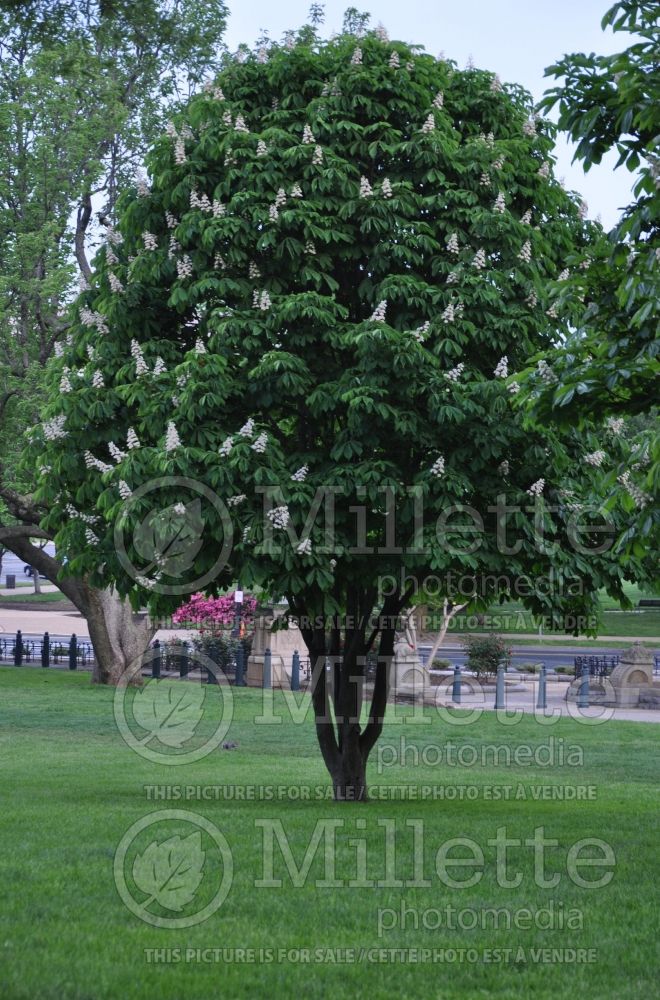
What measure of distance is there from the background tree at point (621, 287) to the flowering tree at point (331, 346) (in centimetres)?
183

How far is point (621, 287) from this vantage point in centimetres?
700

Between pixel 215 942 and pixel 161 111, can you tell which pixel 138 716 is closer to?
pixel 161 111

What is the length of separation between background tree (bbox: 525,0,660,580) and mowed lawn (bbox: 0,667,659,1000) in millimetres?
2452

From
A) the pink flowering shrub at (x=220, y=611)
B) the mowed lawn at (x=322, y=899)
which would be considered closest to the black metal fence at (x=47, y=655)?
the pink flowering shrub at (x=220, y=611)

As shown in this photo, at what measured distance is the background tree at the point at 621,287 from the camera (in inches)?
272

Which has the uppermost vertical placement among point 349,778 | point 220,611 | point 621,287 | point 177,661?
point 621,287

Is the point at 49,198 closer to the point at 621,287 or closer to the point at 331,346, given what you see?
the point at 331,346

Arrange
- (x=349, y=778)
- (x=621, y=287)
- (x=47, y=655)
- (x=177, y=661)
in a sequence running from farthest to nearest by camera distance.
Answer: (x=47, y=655)
(x=177, y=661)
(x=349, y=778)
(x=621, y=287)

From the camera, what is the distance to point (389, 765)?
1789 centimetres

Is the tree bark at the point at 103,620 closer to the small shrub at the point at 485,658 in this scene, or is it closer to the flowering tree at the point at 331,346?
the small shrub at the point at 485,658

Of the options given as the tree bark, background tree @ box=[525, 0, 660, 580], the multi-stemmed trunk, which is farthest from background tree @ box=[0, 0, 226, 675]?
background tree @ box=[525, 0, 660, 580]

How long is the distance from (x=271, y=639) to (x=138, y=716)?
9.12 meters

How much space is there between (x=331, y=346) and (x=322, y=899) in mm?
5279

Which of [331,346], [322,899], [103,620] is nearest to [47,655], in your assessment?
[103,620]
